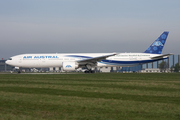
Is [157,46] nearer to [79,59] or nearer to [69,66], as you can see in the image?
[79,59]

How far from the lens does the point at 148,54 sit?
42.7 meters

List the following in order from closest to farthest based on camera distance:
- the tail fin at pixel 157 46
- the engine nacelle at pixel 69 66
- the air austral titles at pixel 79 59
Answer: the engine nacelle at pixel 69 66
the air austral titles at pixel 79 59
the tail fin at pixel 157 46

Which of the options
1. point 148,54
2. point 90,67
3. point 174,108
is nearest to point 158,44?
point 148,54

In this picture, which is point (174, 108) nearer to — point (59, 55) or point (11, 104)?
point (11, 104)

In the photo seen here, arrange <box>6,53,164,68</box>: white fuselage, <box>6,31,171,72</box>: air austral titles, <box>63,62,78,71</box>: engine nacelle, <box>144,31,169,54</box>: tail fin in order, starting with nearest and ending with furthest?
1. <box>63,62,78,71</box>: engine nacelle
2. <box>6,31,171,72</box>: air austral titles
3. <box>6,53,164,68</box>: white fuselage
4. <box>144,31,169,54</box>: tail fin

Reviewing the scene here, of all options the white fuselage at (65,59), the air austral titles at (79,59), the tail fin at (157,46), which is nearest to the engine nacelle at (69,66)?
the air austral titles at (79,59)

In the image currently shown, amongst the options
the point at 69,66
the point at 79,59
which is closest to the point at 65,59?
the point at 79,59

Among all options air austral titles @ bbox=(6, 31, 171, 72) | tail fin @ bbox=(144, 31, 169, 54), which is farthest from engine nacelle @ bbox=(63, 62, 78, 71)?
tail fin @ bbox=(144, 31, 169, 54)

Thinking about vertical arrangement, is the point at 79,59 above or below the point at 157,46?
below

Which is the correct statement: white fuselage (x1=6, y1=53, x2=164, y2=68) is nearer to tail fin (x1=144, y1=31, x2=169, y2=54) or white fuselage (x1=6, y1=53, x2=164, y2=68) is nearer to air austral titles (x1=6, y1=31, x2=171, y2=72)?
air austral titles (x1=6, y1=31, x2=171, y2=72)

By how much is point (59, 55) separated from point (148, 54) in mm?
15236

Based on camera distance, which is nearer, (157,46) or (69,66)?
(69,66)

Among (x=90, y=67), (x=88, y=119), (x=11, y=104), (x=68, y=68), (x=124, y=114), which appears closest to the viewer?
(x=88, y=119)

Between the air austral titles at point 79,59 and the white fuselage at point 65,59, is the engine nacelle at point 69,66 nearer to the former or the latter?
the air austral titles at point 79,59
